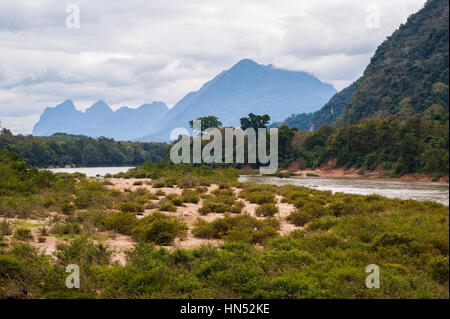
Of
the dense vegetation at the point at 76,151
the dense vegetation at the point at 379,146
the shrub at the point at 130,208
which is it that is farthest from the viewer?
the dense vegetation at the point at 76,151

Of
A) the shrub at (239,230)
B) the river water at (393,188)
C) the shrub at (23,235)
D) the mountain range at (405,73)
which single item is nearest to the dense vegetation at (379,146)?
the river water at (393,188)

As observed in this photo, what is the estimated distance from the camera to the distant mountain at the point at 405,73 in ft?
214

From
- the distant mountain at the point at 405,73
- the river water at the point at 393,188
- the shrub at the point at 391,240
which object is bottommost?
the river water at the point at 393,188

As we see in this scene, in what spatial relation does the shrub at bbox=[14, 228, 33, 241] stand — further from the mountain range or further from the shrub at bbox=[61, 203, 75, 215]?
the mountain range

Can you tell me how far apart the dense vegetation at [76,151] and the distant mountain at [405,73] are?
63.4 meters

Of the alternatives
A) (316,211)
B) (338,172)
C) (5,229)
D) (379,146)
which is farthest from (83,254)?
(338,172)

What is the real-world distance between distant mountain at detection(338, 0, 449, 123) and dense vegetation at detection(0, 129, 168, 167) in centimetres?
6339

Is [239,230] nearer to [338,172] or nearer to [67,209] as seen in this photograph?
[67,209]

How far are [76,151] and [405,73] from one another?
80365 millimetres

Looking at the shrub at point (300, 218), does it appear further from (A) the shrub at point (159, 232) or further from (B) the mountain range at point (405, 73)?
(B) the mountain range at point (405, 73)
